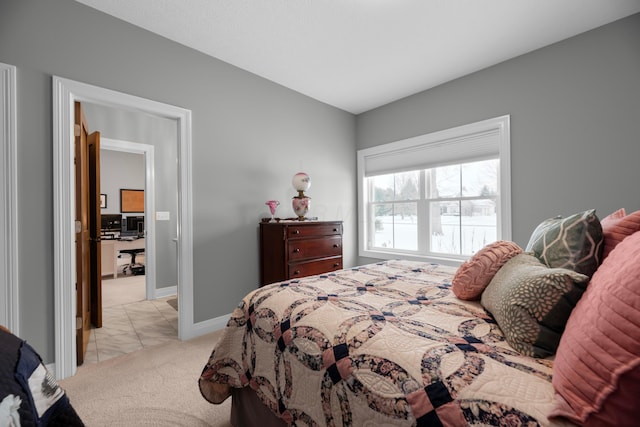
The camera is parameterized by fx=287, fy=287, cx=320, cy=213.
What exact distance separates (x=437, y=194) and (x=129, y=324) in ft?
12.8

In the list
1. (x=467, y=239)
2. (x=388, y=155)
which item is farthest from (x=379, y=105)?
(x=467, y=239)

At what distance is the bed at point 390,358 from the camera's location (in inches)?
28.1

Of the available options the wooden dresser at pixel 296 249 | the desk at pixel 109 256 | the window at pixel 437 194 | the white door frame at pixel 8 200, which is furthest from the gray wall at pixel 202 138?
the desk at pixel 109 256

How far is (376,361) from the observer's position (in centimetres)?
90

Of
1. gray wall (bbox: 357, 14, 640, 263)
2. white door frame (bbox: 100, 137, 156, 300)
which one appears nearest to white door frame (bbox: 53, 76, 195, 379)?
white door frame (bbox: 100, 137, 156, 300)

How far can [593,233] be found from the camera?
1020 mm

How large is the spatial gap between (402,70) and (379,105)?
0.96 m

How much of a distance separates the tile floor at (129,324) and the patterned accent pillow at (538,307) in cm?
278

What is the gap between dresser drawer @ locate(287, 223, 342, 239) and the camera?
296 centimetres

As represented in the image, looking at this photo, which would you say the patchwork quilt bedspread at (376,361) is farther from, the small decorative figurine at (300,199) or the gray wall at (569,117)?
the gray wall at (569,117)

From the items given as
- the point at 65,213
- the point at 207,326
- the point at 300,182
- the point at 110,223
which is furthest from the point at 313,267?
the point at 110,223

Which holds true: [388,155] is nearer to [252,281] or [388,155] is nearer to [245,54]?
[245,54]

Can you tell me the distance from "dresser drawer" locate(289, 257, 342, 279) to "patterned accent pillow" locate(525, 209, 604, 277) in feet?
7.17

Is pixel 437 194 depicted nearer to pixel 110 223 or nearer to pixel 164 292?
pixel 164 292
